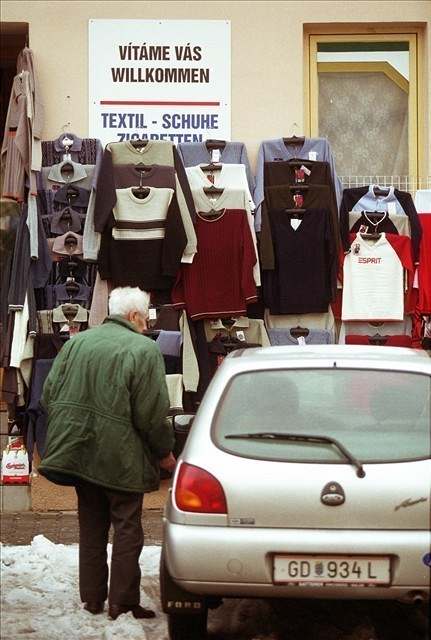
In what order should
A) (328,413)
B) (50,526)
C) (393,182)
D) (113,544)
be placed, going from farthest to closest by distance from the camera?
(393,182) < (50,526) < (113,544) < (328,413)

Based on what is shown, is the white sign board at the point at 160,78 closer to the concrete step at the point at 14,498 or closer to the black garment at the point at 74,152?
the black garment at the point at 74,152

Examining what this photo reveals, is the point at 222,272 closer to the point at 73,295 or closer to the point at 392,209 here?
the point at 73,295

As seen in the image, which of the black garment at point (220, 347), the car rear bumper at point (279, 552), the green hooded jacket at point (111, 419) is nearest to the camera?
the car rear bumper at point (279, 552)

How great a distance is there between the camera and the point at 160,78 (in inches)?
447

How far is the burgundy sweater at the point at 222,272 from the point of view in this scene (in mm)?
10469

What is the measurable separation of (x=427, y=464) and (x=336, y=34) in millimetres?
6894

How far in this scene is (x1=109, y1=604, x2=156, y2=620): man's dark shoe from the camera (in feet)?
22.2

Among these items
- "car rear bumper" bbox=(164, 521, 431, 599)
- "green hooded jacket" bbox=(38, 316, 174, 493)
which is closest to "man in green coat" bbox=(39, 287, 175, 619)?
"green hooded jacket" bbox=(38, 316, 174, 493)

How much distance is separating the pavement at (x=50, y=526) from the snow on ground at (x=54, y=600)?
619mm

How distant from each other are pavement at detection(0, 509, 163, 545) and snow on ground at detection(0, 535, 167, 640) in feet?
2.03

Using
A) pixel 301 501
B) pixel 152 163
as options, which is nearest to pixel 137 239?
pixel 152 163

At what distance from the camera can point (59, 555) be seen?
27.9 feet

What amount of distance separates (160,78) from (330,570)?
673 centimetres

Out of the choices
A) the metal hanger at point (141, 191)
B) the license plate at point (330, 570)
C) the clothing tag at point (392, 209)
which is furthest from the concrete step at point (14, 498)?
the license plate at point (330, 570)
